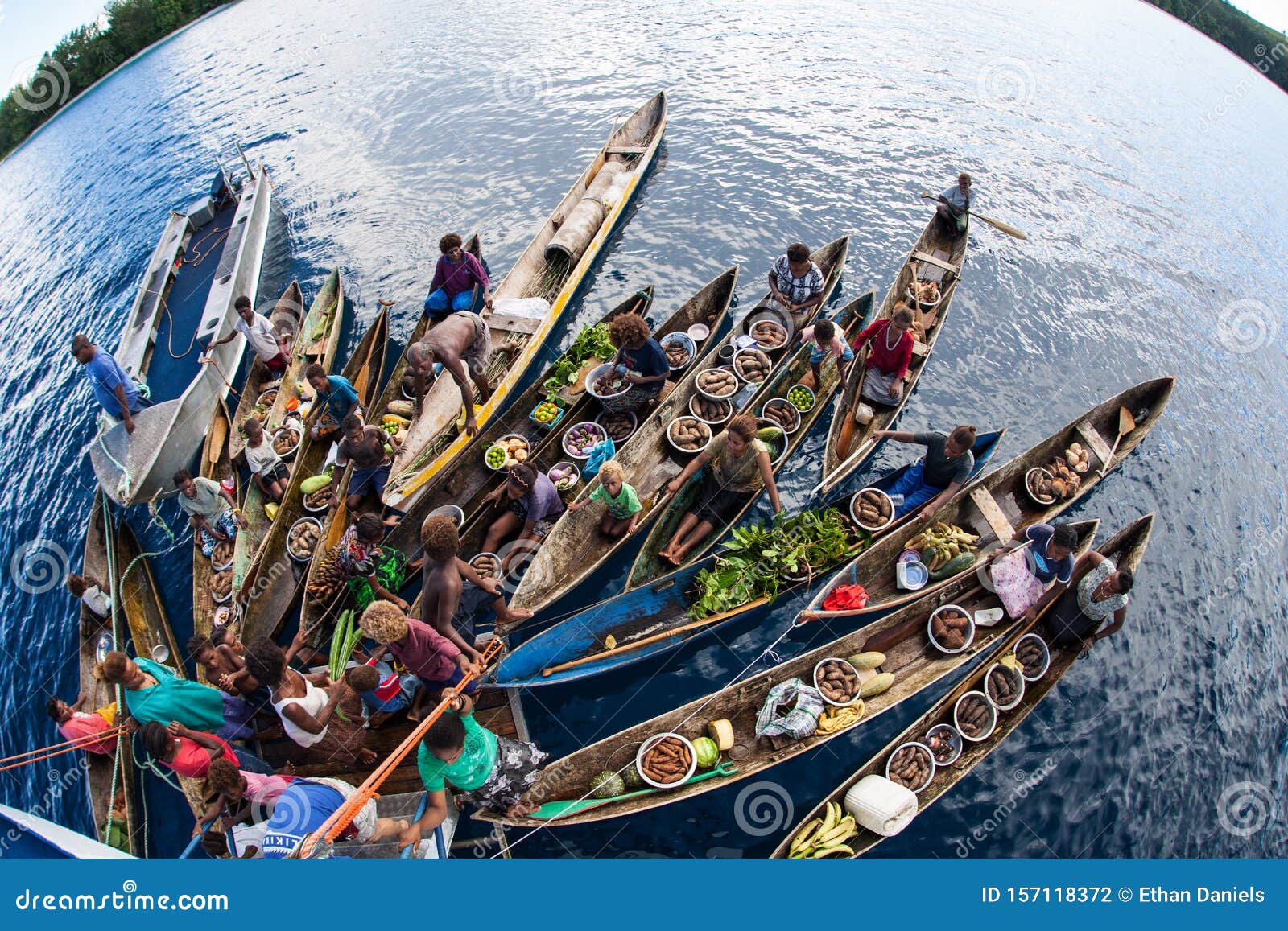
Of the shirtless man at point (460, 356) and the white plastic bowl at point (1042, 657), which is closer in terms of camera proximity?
the white plastic bowl at point (1042, 657)

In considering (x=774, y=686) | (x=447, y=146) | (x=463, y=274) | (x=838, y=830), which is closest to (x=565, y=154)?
(x=447, y=146)

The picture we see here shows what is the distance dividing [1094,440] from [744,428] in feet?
21.7

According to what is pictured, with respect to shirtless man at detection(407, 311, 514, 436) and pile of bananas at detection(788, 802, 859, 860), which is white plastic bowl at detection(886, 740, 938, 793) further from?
shirtless man at detection(407, 311, 514, 436)

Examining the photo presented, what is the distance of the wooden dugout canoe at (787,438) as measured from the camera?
9.55 meters

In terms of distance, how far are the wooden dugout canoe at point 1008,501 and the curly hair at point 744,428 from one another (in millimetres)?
2360

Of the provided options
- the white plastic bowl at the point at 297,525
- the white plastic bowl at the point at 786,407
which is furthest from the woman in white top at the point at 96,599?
the white plastic bowl at the point at 786,407

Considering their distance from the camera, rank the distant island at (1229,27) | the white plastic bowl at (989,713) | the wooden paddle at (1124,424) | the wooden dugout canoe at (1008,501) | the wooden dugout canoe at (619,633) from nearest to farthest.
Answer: the white plastic bowl at (989,713) < the wooden dugout canoe at (619,633) < the wooden dugout canoe at (1008,501) < the wooden paddle at (1124,424) < the distant island at (1229,27)

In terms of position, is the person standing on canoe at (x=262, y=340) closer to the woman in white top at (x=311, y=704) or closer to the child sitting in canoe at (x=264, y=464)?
the child sitting in canoe at (x=264, y=464)

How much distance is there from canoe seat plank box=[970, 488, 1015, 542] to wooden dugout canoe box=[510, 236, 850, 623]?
4.36 metres

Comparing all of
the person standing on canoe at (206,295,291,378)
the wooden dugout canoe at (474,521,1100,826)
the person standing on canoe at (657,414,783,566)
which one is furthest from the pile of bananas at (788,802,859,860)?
the person standing on canoe at (206,295,291,378)

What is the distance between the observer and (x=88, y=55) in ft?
123

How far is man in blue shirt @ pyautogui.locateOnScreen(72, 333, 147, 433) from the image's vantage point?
431 inches

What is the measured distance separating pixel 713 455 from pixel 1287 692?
382 inches

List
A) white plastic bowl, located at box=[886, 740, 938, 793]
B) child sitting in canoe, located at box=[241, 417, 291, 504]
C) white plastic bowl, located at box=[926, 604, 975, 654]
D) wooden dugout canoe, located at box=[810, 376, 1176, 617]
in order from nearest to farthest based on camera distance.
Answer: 1. white plastic bowl, located at box=[886, 740, 938, 793]
2. white plastic bowl, located at box=[926, 604, 975, 654]
3. wooden dugout canoe, located at box=[810, 376, 1176, 617]
4. child sitting in canoe, located at box=[241, 417, 291, 504]
